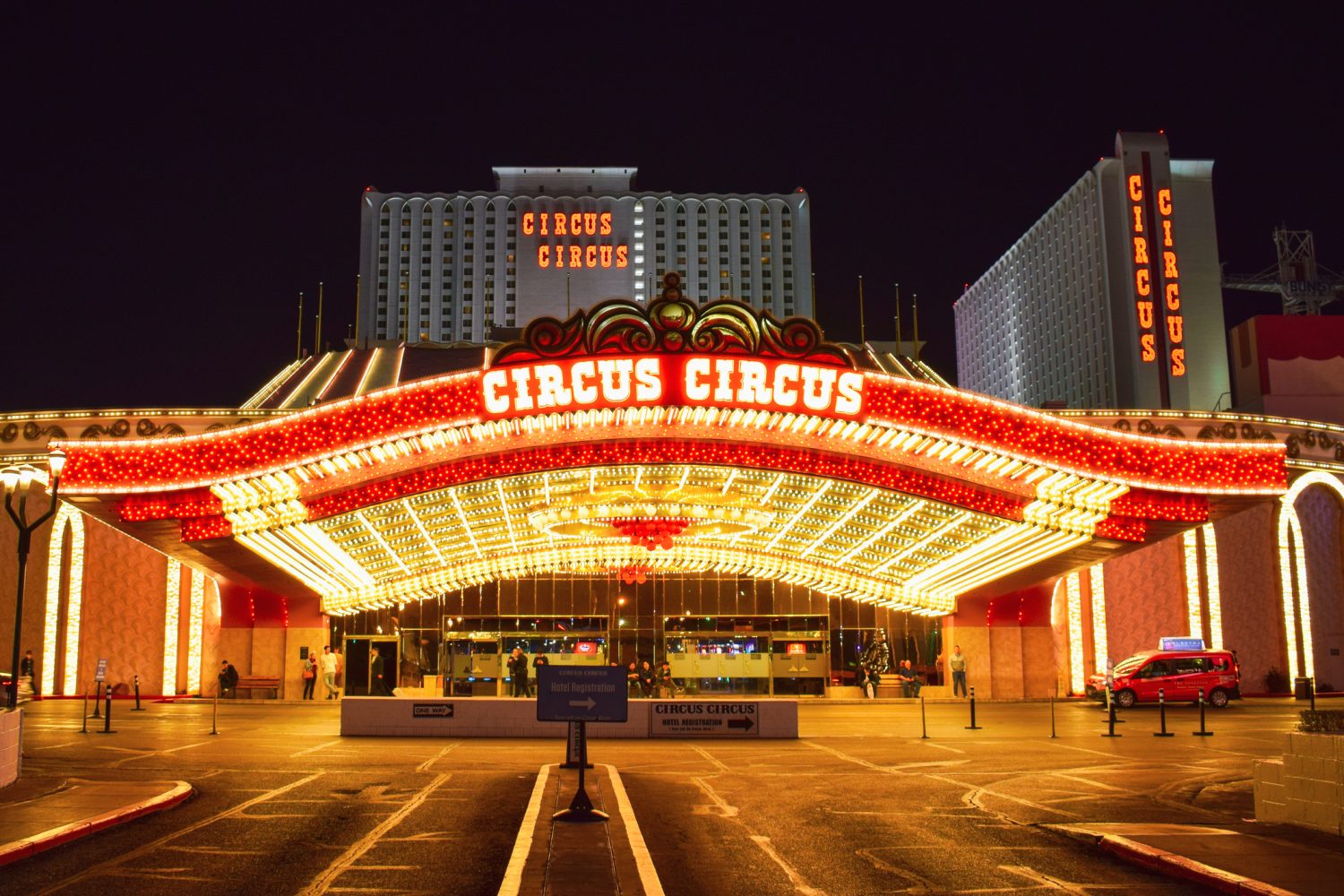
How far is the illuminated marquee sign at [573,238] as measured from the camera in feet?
527

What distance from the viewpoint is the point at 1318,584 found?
49.2 metres

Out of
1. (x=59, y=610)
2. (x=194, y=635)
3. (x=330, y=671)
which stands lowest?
(x=330, y=671)

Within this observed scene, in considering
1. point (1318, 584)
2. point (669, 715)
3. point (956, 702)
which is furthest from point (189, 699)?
point (1318, 584)

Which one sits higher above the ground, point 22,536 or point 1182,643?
point 22,536

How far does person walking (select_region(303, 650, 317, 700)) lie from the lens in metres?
45.2

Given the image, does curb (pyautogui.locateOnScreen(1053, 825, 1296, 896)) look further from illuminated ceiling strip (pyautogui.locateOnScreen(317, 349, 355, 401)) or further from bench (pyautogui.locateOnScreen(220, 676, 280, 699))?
illuminated ceiling strip (pyautogui.locateOnScreen(317, 349, 355, 401))

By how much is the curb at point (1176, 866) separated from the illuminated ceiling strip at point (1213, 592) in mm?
37075

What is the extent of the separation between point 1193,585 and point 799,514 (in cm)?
1814

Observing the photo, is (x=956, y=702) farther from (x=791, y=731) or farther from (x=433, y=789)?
(x=433, y=789)

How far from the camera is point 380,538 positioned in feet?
130

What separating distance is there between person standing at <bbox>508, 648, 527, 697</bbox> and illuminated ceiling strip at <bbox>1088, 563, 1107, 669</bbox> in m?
21.3

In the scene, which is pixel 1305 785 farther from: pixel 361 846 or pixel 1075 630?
pixel 1075 630

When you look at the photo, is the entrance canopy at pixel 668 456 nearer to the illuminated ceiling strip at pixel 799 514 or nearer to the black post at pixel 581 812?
the illuminated ceiling strip at pixel 799 514

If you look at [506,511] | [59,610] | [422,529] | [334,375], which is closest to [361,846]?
[506,511]
